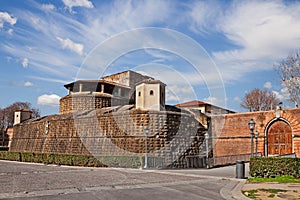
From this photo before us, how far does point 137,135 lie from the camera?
75.5 ft

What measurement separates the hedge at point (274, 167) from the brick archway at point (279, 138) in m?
13.8

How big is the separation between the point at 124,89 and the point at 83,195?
34199 mm

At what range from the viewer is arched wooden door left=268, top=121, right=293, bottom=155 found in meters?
25.2

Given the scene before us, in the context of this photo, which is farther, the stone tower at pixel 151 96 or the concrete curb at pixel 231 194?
the stone tower at pixel 151 96

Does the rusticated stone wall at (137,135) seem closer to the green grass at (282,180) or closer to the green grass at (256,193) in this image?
the green grass at (282,180)

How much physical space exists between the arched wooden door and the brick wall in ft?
1.45

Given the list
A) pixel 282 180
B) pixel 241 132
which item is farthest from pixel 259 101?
pixel 282 180

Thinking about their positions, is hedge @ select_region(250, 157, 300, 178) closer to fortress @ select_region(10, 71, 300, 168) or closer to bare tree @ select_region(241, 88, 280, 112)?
fortress @ select_region(10, 71, 300, 168)

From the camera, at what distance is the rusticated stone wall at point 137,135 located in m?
22.5

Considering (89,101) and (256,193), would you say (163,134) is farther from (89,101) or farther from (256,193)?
(89,101)

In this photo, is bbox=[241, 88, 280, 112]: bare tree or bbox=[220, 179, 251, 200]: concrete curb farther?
bbox=[241, 88, 280, 112]: bare tree

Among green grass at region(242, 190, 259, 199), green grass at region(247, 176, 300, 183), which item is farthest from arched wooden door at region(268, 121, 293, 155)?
green grass at region(242, 190, 259, 199)

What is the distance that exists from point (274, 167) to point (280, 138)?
14226 mm

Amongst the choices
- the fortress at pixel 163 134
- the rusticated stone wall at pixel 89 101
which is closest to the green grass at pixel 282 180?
the fortress at pixel 163 134
